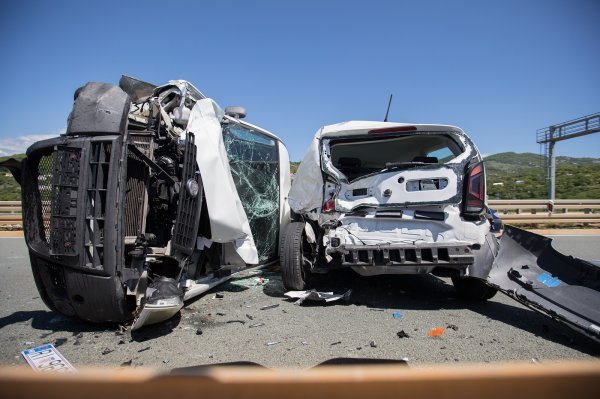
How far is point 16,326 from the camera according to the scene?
3.16 metres

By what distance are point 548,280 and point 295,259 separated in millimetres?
2549

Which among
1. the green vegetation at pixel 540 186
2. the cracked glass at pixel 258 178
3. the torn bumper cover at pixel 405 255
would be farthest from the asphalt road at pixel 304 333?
the green vegetation at pixel 540 186

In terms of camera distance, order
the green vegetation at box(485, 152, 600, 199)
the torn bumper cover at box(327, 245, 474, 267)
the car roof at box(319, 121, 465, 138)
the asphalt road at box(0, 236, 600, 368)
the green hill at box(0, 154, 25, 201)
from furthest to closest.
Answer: the green vegetation at box(485, 152, 600, 199)
the green hill at box(0, 154, 25, 201)
the car roof at box(319, 121, 465, 138)
the torn bumper cover at box(327, 245, 474, 267)
the asphalt road at box(0, 236, 600, 368)

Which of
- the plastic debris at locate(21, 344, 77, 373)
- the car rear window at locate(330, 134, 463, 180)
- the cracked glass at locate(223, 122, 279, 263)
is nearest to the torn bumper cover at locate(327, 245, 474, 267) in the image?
the car rear window at locate(330, 134, 463, 180)

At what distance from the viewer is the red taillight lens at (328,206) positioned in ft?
12.7

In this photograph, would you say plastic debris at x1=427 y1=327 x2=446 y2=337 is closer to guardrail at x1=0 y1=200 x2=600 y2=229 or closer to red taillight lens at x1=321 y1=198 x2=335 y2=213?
red taillight lens at x1=321 y1=198 x2=335 y2=213

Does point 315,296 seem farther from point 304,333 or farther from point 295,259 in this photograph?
point 304,333

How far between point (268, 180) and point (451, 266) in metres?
2.69

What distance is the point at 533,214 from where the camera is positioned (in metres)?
11.4

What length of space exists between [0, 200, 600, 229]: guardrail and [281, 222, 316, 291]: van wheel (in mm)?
9608

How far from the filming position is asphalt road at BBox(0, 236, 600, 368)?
257 cm

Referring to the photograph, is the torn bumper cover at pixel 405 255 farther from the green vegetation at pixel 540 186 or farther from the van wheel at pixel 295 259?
the green vegetation at pixel 540 186

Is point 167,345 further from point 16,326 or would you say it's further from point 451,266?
point 451,266

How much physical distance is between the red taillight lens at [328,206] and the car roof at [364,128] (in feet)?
2.45
